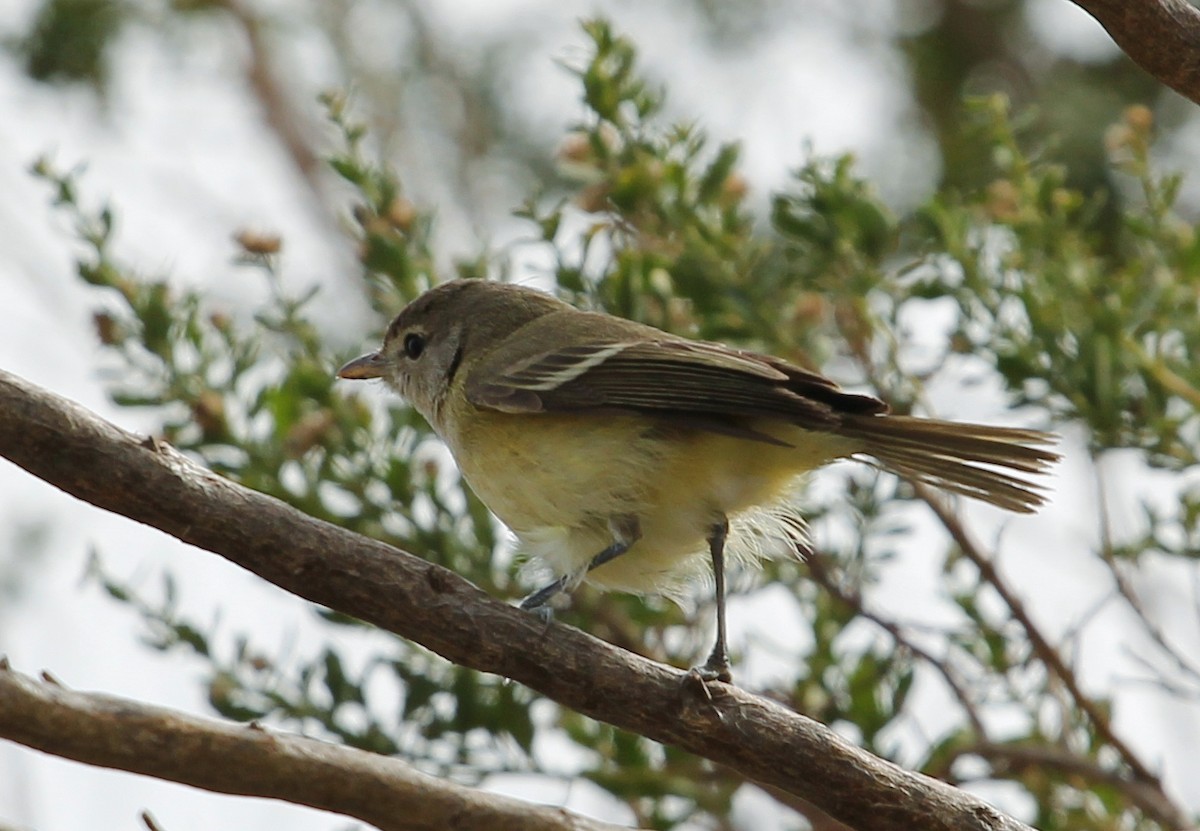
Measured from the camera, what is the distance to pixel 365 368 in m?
4.73

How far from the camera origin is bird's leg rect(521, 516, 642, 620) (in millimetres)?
3768

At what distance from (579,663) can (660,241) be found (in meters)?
2.19

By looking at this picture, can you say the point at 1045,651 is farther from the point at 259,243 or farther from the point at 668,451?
the point at 259,243

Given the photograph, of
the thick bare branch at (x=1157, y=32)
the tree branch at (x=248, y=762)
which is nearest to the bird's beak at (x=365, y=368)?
the tree branch at (x=248, y=762)

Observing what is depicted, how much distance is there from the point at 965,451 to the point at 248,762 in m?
2.03

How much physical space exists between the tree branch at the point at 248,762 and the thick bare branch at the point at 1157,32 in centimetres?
166

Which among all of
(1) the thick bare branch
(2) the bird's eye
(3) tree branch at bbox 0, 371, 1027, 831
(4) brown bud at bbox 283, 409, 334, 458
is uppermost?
(1) the thick bare branch

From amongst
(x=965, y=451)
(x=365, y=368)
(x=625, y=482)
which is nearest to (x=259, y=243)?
(x=365, y=368)

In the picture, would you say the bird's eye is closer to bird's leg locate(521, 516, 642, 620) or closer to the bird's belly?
the bird's belly

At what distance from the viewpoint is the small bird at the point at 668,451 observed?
369 cm

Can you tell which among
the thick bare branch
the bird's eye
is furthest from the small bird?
the thick bare branch

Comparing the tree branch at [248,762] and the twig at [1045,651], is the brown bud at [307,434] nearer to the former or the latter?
the twig at [1045,651]

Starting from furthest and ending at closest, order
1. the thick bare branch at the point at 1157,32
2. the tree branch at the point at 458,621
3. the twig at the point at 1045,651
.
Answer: the twig at the point at 1045,651
the thick bare branch at the point at 1157,32
the tree branch at the point at 458,621

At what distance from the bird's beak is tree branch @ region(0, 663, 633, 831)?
2311 millimetres
